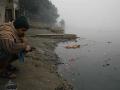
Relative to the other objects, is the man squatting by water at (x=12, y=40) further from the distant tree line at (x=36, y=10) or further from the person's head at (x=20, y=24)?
the distant tree line at (x=36, y=10)

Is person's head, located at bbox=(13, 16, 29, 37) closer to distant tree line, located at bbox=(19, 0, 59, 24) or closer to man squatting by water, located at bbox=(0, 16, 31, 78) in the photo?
man squatting by water, located at bbox=(0, 16, 31, 78)

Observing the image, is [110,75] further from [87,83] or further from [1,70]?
[1,70]

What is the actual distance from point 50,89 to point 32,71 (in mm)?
1862

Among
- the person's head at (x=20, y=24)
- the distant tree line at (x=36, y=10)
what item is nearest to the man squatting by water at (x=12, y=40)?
the person's head at (x=20, y=24)

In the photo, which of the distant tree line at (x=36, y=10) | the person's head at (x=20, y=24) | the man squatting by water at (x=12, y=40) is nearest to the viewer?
the man squatting by water at (x=12, y=40)

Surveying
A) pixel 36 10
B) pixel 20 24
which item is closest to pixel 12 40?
pixel 20 24

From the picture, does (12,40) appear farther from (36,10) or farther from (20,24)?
(36,10)

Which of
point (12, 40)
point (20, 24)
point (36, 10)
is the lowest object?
point (12, 40)

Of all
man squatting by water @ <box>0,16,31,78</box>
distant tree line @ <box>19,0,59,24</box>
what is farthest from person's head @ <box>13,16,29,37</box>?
A: distant tree line @ <box>19,0,59,24</box>

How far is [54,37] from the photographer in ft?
132

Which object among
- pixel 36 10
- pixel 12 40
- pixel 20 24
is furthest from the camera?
pixel 36 10

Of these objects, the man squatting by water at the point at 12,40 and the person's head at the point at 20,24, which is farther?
the person's head at the point at 20,24

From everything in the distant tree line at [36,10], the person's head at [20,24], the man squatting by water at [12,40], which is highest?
the distant tree line at [36,10]

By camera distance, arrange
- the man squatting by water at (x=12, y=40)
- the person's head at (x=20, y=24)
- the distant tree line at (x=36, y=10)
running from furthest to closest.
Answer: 1. the distant tree line at (x=36, y=10)
2. the person's head at (x=20, y=24)
3. the man squatting by water at (x=12, y=40)
